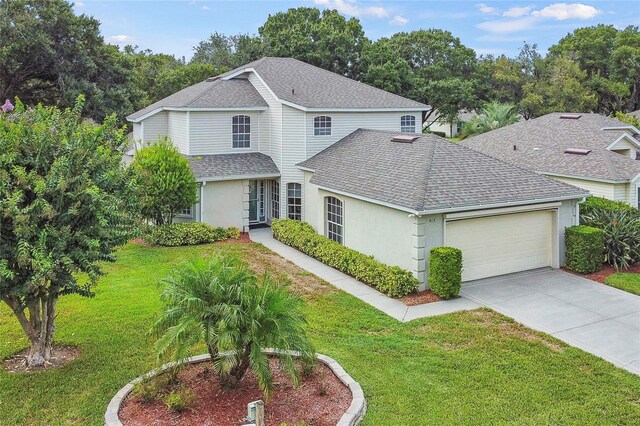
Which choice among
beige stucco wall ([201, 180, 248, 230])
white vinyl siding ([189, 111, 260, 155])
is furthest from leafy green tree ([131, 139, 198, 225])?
white vinyl siding ([189, 111, 260, 155])

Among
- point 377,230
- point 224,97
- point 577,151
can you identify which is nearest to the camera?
point 377,230

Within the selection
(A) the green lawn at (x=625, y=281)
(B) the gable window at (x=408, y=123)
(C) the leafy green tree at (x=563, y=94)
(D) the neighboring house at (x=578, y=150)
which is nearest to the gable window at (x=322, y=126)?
(B) the gable window at (x=408, y=123)

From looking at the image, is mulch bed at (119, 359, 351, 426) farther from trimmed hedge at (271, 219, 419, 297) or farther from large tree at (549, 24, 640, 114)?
large tree at (549, 24, 640, 114)

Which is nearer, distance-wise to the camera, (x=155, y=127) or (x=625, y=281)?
(x=625, y=281)

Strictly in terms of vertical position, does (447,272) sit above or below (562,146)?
below

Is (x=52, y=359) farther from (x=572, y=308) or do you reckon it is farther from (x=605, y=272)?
(x=605, y=272)

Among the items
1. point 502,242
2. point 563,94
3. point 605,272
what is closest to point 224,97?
point 502,242

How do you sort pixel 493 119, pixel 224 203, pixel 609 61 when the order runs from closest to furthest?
pixel 224 203
pixel 493 119
pixel 609 61
